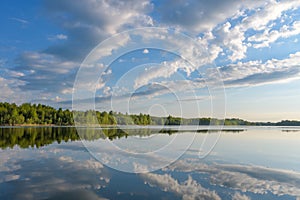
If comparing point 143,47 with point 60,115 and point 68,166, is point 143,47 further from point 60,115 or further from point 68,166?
point 60,115

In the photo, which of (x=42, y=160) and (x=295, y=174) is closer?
(x=295, y=174)

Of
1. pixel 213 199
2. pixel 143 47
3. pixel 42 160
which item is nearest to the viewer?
pixel 213 199

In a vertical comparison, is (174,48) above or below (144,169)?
above

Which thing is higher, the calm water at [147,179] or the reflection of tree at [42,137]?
the reflection of tree at [42,137]

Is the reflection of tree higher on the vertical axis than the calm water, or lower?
higher

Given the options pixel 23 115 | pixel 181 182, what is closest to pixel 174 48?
pixel 181 182

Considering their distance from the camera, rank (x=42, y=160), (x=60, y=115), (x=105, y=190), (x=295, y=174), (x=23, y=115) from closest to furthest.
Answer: (x=105, y=190) < (x=295, y=174) < (x=42, y=160) < (x=23, y=115) < (x=60, y=115)

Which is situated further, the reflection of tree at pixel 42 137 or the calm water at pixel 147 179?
the reflection of tree at pixel 42 137

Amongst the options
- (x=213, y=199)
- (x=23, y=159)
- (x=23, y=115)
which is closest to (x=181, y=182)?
(x=213, y=199)

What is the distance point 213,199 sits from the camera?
30.9 feet

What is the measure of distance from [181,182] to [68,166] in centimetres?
708

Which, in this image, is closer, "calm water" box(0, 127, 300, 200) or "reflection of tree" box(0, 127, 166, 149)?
"calm water" box(0, 127, 300, 200)

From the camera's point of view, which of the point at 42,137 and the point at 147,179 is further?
the point at 42,137

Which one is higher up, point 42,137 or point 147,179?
point 42,137
